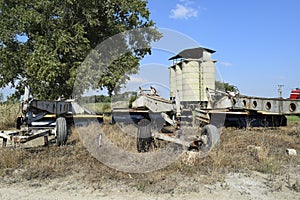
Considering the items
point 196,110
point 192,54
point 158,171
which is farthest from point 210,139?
point 192,54

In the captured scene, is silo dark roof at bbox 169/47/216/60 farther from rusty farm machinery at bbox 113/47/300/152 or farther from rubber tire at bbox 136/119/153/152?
rubber tire at bbox 136/119/153/152

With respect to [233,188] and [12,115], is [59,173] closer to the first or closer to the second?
[233,188]

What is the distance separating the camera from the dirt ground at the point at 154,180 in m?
3.75

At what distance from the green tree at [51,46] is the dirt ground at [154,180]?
7529 millimetres

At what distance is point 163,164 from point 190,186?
104 centimetres

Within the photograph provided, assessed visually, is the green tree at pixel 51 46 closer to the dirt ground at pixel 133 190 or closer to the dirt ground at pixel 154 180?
the dirt ground at pixel 154 180

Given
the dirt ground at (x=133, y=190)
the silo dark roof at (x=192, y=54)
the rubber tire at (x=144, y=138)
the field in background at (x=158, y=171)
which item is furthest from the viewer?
the silo dark roof at (x=192, y=54)

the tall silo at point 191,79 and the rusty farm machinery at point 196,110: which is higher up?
the tall silo at point 191,79

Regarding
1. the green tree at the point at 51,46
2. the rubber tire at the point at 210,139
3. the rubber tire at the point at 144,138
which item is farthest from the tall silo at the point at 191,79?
the rubber tire at the point at 210,139

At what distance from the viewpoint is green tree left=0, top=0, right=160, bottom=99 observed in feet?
40.4

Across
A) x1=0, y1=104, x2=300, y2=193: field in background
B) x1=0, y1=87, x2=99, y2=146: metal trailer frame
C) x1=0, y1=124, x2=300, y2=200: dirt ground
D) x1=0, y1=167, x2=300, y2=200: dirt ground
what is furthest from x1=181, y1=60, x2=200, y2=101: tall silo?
x1=0, y1=167, x2=300, y2=200: dirt ground

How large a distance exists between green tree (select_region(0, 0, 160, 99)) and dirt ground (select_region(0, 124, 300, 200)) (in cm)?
753

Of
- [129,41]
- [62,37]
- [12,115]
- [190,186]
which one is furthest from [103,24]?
[190,186]

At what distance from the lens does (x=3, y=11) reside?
13156 millimetres
